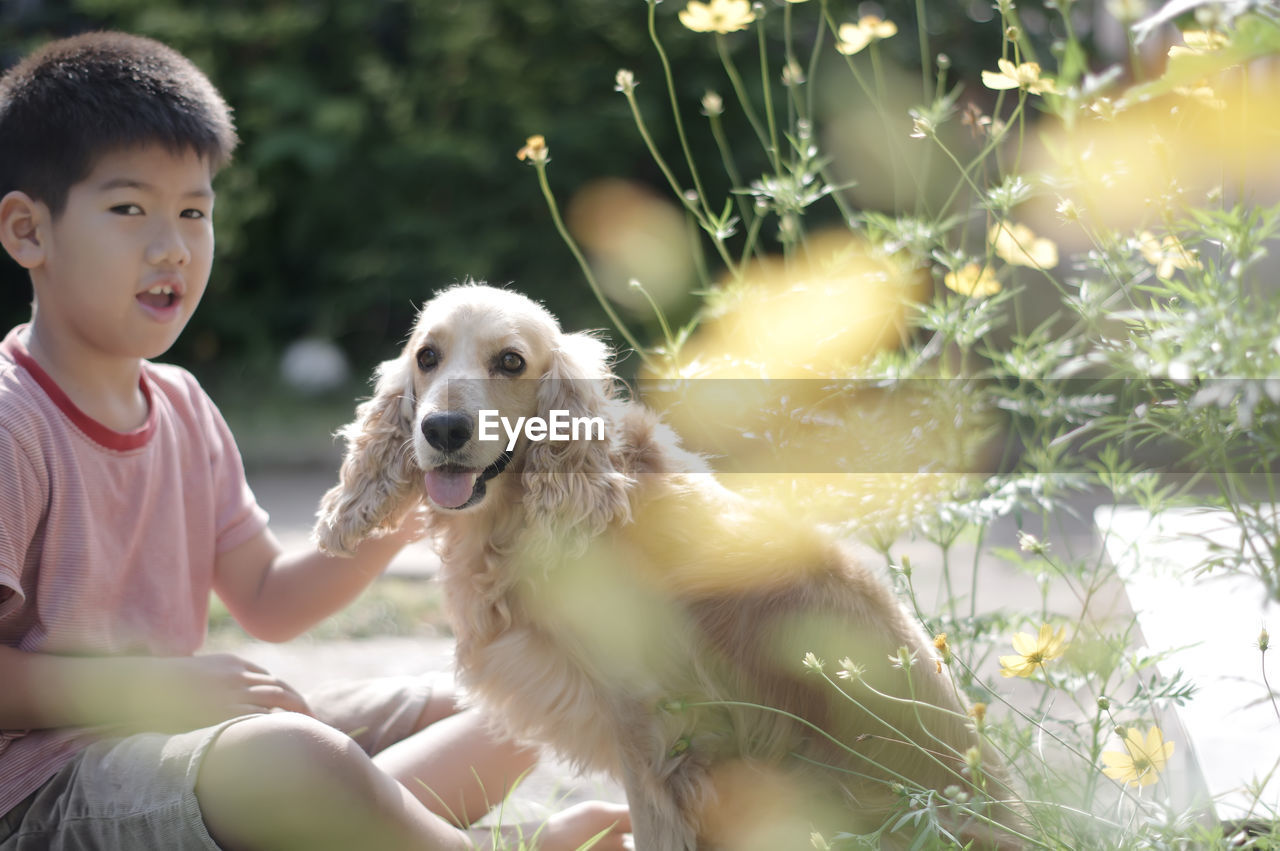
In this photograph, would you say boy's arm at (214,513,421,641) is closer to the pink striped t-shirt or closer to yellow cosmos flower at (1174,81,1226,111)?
the pink striped t-shirt

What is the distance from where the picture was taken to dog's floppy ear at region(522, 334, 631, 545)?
1817 mm

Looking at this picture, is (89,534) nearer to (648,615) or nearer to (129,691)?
(129,691)

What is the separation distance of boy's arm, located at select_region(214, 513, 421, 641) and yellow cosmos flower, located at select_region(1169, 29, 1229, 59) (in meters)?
1.49

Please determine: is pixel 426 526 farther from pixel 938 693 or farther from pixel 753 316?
pixel 938 693

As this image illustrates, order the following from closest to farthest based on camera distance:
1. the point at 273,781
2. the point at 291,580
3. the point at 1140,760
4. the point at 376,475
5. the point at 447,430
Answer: the point at 1140,760
the point at 273,781
the point at 447,430
the point at 376,475
the point at 291,580

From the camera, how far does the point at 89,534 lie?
188cm

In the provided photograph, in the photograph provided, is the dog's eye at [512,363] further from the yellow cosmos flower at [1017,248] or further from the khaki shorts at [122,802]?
the yellow cosmos flower at [1017,248]

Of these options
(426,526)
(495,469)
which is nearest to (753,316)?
(495,469)

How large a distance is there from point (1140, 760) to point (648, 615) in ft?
2.50

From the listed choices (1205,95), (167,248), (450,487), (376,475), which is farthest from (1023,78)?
(167,248)

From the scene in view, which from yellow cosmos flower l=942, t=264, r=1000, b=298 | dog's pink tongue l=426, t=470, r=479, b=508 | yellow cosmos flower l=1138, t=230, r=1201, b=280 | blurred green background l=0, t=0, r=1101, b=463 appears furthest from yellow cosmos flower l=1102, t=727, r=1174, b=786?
blurred green background l=0, t=0, r=1101, b=463

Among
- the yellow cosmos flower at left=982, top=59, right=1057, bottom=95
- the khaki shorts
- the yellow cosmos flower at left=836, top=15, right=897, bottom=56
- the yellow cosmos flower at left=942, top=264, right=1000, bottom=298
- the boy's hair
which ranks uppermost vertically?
the yellow cosmos flower at left=836, top=15, right=897, bottom=56
